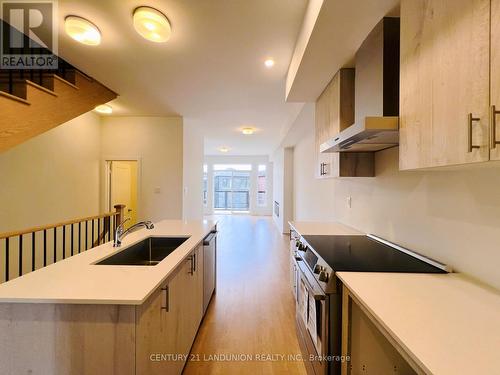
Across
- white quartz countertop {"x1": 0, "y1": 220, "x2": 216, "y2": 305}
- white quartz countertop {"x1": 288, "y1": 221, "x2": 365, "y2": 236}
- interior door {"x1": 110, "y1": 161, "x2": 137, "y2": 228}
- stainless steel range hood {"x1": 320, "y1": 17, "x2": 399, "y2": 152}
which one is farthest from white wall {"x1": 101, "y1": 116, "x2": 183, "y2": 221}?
stainless steel range hood {"x1": 320, "y1": 17, "x2": 399, "y2": 152}

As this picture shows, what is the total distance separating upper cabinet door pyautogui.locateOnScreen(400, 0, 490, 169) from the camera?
81cm

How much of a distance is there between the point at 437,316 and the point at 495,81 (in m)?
0.83

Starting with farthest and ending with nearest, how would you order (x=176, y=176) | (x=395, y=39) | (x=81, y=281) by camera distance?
(x=176, y=176), (x=395, y=39), (x=81, y=281)

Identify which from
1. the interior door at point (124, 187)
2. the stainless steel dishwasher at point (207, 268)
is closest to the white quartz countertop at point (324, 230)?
the stainless steel dishwasher at point (207, 268)

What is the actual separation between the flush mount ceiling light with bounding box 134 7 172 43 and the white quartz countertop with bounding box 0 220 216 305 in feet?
5.85

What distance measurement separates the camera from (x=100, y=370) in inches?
42.1

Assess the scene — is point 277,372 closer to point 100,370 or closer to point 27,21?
point 100,370

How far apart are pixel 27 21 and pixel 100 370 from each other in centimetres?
283

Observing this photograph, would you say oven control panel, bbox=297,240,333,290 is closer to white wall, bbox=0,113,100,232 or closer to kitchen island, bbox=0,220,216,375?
kitchen island, bbox=0,220,216,375

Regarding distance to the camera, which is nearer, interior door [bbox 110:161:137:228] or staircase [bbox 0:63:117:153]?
staircase [bbox 0:63:117:153]

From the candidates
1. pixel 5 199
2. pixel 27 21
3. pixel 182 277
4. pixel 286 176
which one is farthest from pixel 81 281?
pixel 286 176

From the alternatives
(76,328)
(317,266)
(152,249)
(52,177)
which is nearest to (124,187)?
(52,177)

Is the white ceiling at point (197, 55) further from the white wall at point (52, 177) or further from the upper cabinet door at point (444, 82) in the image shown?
the upper cabinet door at point (444, 82)

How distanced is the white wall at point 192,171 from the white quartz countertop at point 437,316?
13.9 ft
